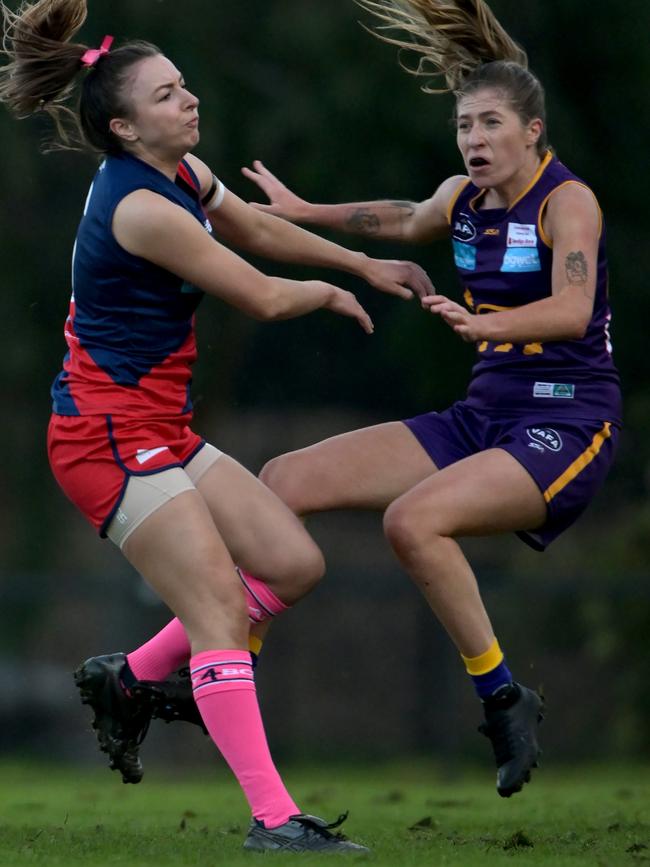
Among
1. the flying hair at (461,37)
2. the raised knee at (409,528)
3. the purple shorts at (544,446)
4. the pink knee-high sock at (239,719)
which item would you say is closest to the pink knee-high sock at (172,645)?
the raised knee at (409,528)

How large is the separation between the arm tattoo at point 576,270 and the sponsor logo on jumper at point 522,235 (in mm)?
235

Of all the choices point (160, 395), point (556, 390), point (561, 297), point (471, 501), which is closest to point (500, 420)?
point (556, 390)

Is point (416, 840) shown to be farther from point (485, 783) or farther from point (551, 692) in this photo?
point (551, 692)

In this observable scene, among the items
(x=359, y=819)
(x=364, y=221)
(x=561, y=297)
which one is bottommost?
(x=359, y=819)

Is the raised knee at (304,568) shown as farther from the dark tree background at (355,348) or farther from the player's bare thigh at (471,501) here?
the dark tree background at (355,348)

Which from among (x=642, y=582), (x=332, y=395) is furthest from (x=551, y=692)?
(x=332, y=395)

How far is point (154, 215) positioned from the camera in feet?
16.9

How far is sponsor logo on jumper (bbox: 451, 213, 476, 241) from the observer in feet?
19.8

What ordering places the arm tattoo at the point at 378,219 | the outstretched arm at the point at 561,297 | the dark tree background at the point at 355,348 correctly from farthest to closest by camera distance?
the dark tree background at the point at 355,348 → the arm tattoo at the point at 378,219 → the outstretched arm at the point at 561,297

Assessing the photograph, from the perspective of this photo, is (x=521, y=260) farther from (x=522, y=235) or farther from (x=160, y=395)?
(x=160, y=395)

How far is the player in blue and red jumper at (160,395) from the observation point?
511 cm

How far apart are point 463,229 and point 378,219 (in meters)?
0.56

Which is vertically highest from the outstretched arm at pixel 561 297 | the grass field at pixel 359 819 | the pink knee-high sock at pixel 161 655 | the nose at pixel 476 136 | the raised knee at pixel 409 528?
the nose at pixel 476 136

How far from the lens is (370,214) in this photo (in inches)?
258
